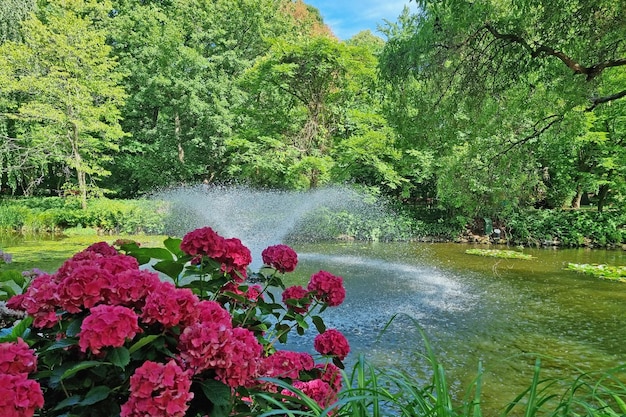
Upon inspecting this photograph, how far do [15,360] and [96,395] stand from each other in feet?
0.60

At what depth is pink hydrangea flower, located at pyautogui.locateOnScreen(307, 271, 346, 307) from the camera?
5.77 feet

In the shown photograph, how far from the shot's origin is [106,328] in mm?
925

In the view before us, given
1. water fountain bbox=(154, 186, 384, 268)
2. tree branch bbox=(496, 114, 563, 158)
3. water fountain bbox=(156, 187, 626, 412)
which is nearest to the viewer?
water fountain bbox=(156, 187, 626, 412)

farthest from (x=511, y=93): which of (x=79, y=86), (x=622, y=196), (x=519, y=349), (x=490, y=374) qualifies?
(x=79, y=86)

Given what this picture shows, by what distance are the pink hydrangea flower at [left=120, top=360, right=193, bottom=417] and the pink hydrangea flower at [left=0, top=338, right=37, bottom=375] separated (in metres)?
0.24

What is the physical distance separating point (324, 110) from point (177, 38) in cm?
763

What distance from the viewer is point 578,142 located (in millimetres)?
12609

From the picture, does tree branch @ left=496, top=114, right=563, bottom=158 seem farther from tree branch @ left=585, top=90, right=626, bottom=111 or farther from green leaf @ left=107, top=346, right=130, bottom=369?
green leaf @ left=107, top=346, right=130, bottom=369

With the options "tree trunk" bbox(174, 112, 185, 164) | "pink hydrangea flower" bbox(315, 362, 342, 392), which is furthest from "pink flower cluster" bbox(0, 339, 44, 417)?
"tree trunk" bbox(174, 112, 185, 164)

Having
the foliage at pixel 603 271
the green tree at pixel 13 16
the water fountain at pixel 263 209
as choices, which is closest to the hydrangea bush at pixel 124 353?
the foliage at pixel 603 271

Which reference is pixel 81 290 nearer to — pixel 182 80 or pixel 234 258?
pixel 234 258

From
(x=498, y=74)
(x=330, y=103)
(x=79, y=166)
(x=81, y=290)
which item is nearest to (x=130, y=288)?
(x=81, y=290)

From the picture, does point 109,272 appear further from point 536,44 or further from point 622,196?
point 622,196

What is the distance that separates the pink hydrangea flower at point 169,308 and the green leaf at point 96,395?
16 cm
